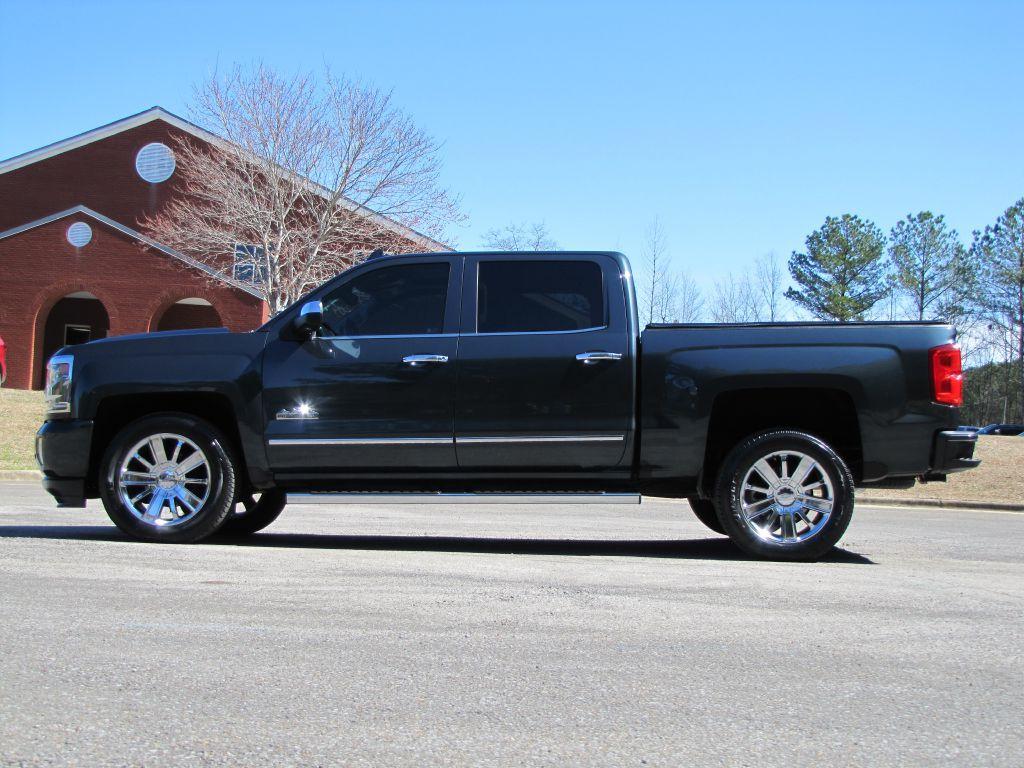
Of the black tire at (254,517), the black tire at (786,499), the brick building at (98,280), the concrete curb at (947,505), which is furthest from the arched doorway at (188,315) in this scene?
the black tire at (786,499)

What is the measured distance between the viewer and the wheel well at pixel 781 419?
7.05 m

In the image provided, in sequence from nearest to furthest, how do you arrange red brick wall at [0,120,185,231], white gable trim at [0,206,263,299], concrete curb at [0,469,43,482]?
1. concrete curb at [0,469,43,482]
2. white gable trim at [0,206,263,299]
3. red brick wall at [0,120,185,231]

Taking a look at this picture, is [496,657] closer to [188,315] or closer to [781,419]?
[781,419]

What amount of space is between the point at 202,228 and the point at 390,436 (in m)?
29.1

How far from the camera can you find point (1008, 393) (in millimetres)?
75938

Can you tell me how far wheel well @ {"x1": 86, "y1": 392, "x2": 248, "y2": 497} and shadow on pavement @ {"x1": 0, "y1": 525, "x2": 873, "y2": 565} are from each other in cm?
59

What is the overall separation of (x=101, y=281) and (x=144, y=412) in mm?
29100

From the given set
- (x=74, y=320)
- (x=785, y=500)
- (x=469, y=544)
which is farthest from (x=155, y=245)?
(x=785, y=500)

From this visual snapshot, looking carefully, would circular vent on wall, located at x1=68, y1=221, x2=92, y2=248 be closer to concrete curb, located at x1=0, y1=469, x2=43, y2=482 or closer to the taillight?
concrete curb, located at x1=0, y1=469, x2=43, y2=482

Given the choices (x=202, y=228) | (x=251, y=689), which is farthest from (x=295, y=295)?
(x=251, y=689)

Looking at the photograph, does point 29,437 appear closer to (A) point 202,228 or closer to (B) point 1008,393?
(A) point 202,228

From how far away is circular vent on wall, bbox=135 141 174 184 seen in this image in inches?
1556

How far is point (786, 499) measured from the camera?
687cm

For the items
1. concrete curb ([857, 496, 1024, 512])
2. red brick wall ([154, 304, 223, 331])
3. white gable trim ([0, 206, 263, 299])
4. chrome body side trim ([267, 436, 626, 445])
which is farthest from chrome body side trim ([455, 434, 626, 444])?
red brick wall ([154, 304, 223, 331])
